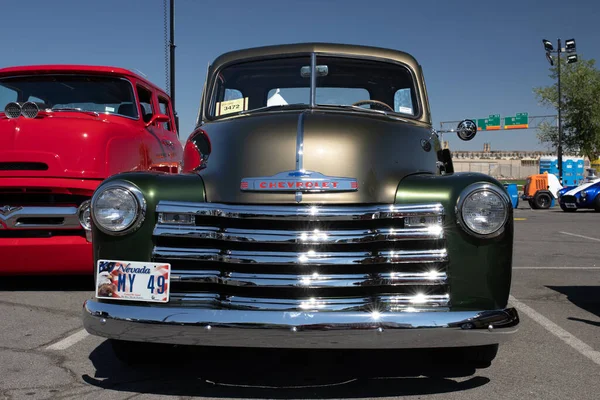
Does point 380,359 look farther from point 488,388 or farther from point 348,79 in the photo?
point 348,79

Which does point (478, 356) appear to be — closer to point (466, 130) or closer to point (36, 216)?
point (466, 130)

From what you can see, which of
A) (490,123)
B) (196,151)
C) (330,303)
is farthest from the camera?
(490,123)

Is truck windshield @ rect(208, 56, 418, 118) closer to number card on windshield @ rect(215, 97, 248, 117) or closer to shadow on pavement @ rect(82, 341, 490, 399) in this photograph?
number card on windshield @ rect(215, 97, 248, 117)

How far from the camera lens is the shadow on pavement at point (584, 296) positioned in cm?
527

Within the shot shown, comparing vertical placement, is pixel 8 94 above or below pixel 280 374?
above

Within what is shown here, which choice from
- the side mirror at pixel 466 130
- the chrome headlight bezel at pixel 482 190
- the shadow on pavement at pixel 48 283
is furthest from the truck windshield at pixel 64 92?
the chrome headlight bezel at pixel 482 190

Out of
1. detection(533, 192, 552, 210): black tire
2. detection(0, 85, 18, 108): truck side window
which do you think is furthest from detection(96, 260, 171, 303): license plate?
detection(533, 192, 552, 210): black tire

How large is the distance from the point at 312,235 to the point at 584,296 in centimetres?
383

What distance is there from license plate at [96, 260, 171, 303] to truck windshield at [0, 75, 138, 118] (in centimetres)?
367

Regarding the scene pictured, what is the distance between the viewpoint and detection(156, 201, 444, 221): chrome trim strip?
2924 millimetres

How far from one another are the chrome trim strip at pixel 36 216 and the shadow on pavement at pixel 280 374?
67.8 inches

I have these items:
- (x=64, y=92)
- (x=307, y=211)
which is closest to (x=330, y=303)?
(x=307, y=211)

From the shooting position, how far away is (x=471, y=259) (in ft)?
9.83

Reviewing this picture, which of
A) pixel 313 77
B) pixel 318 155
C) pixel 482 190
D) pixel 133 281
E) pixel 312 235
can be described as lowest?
pixel 133 281
